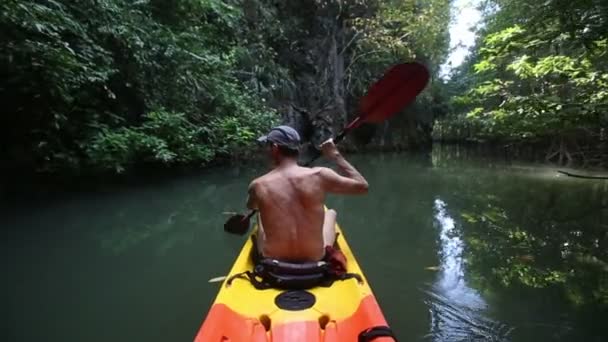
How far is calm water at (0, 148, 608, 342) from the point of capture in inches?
109

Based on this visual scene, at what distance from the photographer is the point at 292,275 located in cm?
220

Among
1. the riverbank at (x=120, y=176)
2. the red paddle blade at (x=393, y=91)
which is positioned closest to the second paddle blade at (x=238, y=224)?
the riverbank at (x=120, y=176)

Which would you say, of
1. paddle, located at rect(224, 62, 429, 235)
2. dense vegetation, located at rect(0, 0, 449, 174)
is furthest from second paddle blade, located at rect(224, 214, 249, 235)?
dense vegetation, located at rect(0, 0, 449, 174)

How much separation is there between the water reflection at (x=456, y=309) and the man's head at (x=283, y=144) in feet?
4.44

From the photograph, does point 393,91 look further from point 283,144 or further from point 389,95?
point 283,144

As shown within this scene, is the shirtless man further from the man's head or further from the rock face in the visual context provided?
the rock face

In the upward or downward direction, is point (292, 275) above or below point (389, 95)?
below

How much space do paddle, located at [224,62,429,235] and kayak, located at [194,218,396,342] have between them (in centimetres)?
156

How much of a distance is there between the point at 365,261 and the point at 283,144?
6.68 feet

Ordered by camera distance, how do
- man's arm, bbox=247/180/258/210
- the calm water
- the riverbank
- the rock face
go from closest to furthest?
1. man's arm, bbox=247/180/258/210
2. the calm water
3. the riverbank
4. the rock face

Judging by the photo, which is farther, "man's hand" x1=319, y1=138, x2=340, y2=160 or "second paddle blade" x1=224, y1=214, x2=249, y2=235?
"second paddle blade" x1=224, y1=214, x2=249, y2=235

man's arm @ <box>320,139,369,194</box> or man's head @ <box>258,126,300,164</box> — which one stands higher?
man's head @ <box>258,126,300,164</box>

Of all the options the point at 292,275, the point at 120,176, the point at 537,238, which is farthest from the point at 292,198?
the point at 120,176

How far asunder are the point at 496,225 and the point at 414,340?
3524 mm
